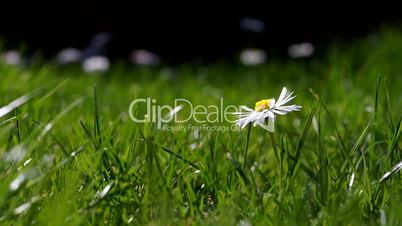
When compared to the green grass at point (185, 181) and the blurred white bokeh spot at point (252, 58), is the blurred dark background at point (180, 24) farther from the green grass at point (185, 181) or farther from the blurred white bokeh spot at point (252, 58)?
the green grass at point (185, 181)

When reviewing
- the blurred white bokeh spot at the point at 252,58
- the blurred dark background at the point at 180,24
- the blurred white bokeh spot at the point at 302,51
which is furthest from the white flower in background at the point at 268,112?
the blurred dark background at the point at 180,24

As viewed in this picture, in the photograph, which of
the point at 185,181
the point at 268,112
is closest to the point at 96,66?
the point at 185,181

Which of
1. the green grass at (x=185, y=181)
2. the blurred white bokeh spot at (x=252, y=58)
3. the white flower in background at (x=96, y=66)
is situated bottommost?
the green grass at (x=185, y=181)

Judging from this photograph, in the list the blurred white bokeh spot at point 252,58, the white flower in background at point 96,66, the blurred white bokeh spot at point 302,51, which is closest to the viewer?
the white flower in background at point 96,66

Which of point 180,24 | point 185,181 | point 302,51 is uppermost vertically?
point 180,24

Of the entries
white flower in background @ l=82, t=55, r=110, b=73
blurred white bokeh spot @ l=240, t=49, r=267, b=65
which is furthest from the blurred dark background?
white flower in background @ l=82, t=55, r=110, b=73

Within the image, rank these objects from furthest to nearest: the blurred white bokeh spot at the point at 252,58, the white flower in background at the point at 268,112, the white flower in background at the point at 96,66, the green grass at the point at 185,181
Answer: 1. the blurred white bokeh spot at the point at 252,58
2. the white flower in background at the point at 96,66
3. the white flower in background at the point at 268,112
4. the green grass at the point at 185,181

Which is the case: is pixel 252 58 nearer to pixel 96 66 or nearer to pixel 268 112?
pixel 96 66

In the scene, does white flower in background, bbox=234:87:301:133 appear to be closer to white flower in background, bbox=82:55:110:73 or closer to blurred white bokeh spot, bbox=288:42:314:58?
white flower in background, bbox=82:55:110:73

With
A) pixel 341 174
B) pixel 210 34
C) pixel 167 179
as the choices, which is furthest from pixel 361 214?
pixel 210 34

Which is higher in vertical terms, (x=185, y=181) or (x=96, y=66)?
(x=96, y=66)
